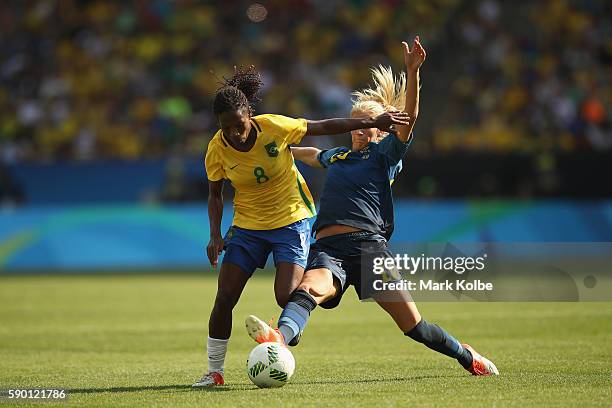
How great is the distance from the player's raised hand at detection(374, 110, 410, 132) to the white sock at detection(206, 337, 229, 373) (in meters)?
1.95

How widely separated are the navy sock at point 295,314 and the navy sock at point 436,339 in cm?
87

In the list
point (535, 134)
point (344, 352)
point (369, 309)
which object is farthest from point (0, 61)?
point (344, 352)

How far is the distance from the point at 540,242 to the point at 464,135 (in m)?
3.59

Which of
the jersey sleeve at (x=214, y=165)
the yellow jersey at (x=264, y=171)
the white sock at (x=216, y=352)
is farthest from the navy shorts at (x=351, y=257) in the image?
the jersey sleeve at (x=214, y=165)

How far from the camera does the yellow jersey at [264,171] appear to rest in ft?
24.8

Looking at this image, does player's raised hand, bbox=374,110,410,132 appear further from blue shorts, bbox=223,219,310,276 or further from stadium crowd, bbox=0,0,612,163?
stadium crowd, bbox=0,0,612,163

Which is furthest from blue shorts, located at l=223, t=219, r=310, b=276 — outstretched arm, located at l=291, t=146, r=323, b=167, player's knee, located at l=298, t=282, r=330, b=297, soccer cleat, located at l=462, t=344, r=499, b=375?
soccer cleat, located at l=462, t=344, r=499, b=375

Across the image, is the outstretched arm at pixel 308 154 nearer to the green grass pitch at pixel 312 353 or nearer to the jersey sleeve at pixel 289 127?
the jersey sleeve at pixel 289 127

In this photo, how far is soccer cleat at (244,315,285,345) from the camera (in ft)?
22.4

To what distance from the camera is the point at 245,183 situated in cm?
763

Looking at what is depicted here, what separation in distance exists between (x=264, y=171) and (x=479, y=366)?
224cm

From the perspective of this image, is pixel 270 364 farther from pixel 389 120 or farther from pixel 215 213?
pixel 389 120

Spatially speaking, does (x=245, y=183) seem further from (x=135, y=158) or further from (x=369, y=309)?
(x=135, y=158)

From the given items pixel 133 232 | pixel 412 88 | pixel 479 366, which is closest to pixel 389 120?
pixel 412 88
